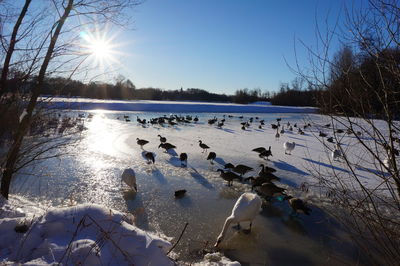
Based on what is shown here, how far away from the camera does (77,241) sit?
8.43 ft

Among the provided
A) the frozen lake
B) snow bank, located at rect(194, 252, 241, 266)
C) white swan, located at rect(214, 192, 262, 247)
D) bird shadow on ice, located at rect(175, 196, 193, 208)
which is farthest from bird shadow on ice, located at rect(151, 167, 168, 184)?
snow bank, located at rect(194, 252, 241, 266)

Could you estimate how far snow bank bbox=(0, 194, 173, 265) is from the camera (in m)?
2.46

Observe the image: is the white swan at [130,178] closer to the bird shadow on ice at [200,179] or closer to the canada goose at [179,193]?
the canada goose at [179,193]

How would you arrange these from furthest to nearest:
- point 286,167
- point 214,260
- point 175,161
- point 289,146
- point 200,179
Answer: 1. point 289,146
2. point 175,161
3. point 286,167
4. point 200,179
5. point 214,260

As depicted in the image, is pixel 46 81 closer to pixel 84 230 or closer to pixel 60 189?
pixel 84 230

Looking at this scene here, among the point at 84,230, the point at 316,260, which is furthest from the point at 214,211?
the point at 84,230

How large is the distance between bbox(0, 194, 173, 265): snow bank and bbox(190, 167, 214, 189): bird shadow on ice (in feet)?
13.5

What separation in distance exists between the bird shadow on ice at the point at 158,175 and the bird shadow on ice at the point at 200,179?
0.89 metres

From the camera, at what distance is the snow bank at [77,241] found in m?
2.46

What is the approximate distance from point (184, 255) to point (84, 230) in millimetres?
1637

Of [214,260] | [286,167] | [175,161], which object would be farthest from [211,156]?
[214,260]

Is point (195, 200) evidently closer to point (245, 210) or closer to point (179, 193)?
point (179, 193)

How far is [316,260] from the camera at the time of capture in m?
3.96

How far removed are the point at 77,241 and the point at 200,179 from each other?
524 centimetres
